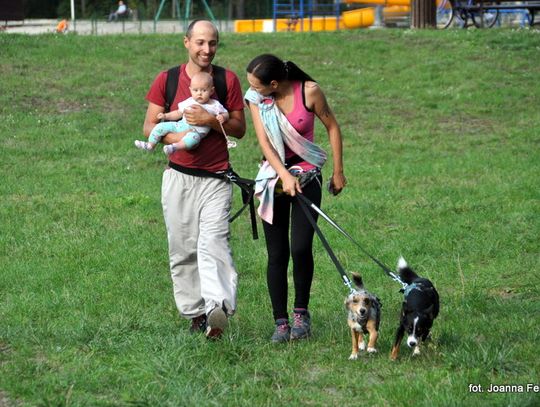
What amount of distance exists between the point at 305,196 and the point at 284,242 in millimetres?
355

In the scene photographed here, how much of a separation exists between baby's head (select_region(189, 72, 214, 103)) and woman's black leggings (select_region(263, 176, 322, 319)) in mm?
763

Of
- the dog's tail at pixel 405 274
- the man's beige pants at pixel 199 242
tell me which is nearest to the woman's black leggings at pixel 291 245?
the man's beige pants at pixel 199 242

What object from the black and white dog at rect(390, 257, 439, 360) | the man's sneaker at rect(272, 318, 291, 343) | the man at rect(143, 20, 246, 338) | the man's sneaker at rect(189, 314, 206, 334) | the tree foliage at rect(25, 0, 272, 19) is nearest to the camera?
the black and white dog at rect(390, 257, 439, 360)

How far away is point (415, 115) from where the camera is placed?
16906 millimetres

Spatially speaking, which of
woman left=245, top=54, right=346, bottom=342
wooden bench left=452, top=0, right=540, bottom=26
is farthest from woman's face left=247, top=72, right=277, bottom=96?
wooden bench left=452, top=0, right=540, bottom=26

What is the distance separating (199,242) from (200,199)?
265mm

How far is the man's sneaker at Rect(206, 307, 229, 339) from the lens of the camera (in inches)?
235

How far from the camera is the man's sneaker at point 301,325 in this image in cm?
631

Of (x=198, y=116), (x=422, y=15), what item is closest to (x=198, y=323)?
(x=198, y=116)

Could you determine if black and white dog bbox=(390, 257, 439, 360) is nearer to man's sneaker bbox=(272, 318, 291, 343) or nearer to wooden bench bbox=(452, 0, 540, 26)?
man's sneaker bbox=(272, 318, 291, 343)

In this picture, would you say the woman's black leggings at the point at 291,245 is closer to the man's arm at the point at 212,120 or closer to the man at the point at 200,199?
the man at the point at 200,199

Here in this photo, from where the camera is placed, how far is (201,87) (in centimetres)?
600

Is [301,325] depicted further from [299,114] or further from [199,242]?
[299,114]

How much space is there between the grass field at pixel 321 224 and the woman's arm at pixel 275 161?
3.10ft
